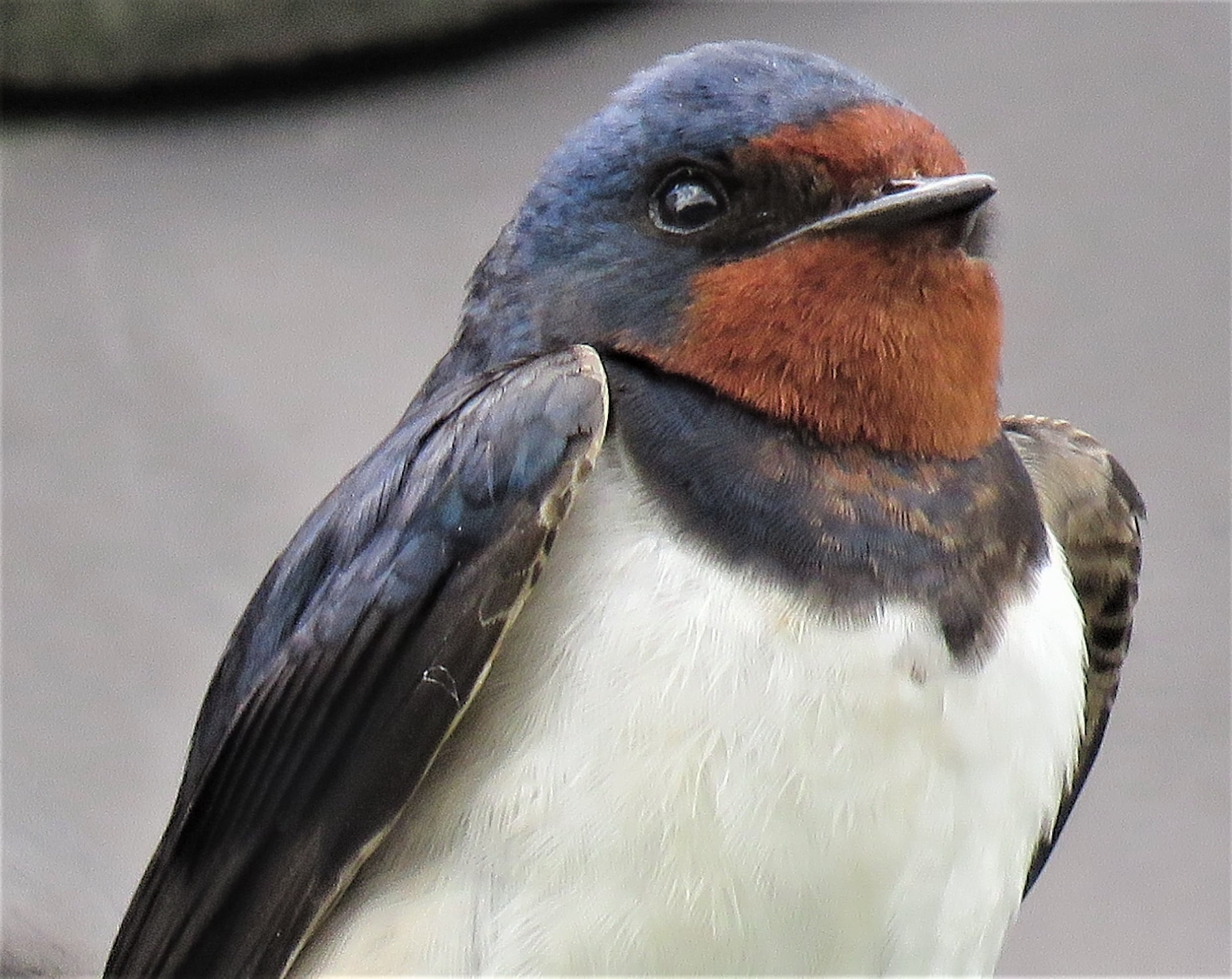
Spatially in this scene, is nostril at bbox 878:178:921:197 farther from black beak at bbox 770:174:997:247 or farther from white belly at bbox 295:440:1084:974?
white belly at bbox 295:440:1084:974

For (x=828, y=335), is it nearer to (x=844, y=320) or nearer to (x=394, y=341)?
(x=844, y=320)

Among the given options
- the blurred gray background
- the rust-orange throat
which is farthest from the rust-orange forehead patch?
the blurred gray background

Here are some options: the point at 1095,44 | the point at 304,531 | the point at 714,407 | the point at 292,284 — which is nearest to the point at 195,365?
the point at 292,284

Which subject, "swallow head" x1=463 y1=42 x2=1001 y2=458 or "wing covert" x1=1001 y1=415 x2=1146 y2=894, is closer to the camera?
"swallow head" x1=463 y1=42 x2=1001 y2=458

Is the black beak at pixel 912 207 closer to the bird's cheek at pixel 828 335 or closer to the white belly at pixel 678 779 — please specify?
the bird's cheek at pixel 828 335

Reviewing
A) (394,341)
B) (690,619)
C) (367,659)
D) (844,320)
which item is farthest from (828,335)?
(394,341)

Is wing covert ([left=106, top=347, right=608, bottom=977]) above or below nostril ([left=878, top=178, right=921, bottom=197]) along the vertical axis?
below

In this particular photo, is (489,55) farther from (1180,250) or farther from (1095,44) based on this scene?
(1180,250)

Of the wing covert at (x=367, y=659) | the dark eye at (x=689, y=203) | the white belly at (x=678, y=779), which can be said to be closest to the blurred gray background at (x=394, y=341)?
the wing covert at (x=367, y=659)
